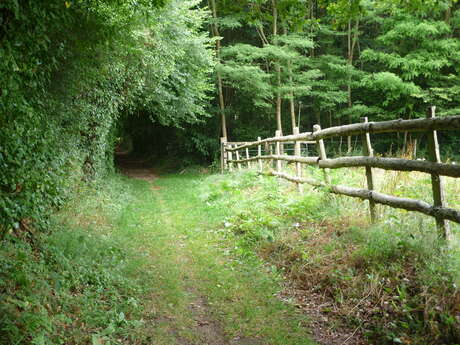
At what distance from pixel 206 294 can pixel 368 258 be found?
86.6 inches

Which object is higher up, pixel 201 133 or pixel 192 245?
pixel 201 133

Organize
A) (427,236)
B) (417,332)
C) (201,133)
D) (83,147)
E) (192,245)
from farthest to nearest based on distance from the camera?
(201,133), (83,147), (192,245), (427,236), (417,332)

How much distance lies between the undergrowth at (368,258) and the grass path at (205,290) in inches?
18.2

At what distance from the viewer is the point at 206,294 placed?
16.7ft

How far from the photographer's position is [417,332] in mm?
3545

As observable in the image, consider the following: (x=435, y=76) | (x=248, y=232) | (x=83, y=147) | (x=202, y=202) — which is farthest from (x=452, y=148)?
(x=83, y=147)

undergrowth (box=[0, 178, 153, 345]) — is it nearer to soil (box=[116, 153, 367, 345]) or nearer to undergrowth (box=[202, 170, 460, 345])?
soil (box=[116, 153, 367, 345])

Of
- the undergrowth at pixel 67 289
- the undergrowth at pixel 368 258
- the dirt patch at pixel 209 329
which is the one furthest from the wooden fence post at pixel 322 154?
the undergrowth at pixel 67 289

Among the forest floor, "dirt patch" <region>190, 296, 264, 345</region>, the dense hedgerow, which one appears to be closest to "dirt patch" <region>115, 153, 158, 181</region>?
the dense hedgerow

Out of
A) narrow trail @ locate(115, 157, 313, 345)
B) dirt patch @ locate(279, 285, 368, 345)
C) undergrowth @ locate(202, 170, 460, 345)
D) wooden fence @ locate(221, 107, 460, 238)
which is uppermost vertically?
A: wooden fence @ locate(221, 107, 460, 238)

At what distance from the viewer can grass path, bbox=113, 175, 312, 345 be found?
407 cm

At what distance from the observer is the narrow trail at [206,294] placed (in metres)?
4.05

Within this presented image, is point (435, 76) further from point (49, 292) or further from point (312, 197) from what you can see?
point (49, 292)

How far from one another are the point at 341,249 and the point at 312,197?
2.09 metres
